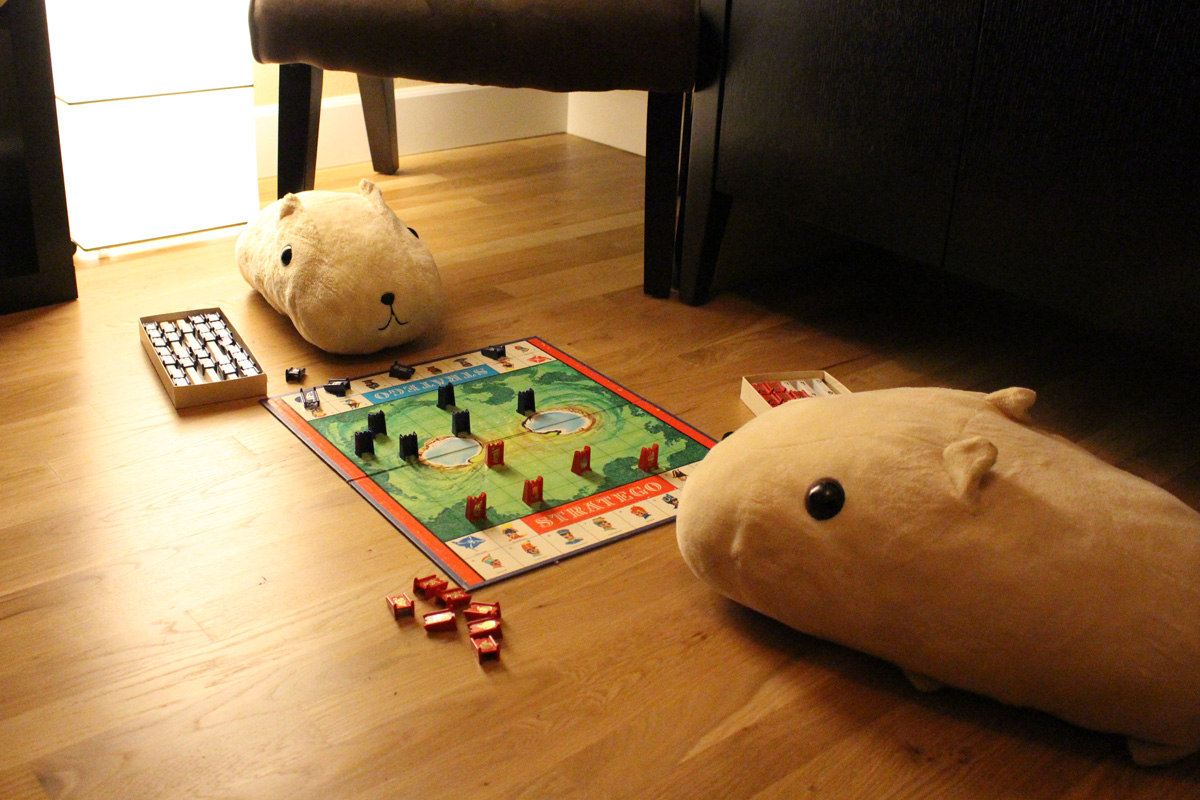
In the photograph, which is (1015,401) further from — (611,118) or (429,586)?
(611,118)

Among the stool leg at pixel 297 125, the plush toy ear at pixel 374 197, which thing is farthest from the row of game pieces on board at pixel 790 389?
the stool leg at pixel 297 125

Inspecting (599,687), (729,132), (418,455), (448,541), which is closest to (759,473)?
(599,687)

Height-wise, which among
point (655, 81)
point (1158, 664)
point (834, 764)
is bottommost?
point (834, 764)

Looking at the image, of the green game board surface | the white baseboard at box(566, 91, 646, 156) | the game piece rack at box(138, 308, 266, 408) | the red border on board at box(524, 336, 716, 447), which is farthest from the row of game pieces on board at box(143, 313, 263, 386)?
the white baseboard at box(566, 91, 646, 156)

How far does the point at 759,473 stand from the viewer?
85 cm

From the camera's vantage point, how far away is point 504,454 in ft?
3.76

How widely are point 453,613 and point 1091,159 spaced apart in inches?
30.4

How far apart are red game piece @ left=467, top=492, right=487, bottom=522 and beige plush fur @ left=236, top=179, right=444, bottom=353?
0.39 meters

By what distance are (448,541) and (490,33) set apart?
748 millimetres

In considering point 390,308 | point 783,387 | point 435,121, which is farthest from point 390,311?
point 435,121

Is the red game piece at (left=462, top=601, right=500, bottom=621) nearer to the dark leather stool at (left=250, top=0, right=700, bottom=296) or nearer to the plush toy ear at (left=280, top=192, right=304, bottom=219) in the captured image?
the plush toy ear at (left=280, top=192, right=304, bottom=219)

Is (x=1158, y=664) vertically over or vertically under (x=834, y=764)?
over

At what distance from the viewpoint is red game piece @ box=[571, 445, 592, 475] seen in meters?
1.10

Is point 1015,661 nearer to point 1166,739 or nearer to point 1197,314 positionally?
point 1166,739
